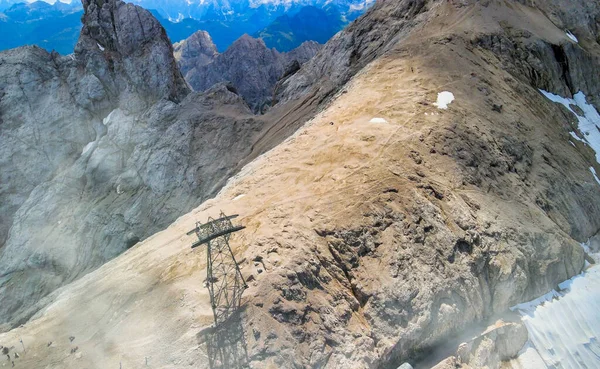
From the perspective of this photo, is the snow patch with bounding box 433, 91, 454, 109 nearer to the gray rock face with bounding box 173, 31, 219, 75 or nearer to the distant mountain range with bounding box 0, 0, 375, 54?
the gray rock face with bounding box 173, 31, 219, 75

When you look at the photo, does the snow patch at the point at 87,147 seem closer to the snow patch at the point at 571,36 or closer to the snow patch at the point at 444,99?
the snow patch at the point at 444,99

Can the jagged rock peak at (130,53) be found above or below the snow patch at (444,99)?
above

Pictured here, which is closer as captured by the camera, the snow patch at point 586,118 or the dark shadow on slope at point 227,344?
the dark shadow on slope at point 227,344

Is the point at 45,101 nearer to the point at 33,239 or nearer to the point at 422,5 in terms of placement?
the point at 33,239

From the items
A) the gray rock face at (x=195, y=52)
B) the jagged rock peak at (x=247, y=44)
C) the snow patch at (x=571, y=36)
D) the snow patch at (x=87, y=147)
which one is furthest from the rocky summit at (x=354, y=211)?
the gray rock face at (x=195, y=52)

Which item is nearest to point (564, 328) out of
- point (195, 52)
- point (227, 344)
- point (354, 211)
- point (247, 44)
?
point (354, 211)

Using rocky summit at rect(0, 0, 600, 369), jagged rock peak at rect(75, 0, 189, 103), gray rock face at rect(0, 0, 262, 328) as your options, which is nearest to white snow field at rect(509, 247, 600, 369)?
rocky summit at rect(0, 0, 600, 369)

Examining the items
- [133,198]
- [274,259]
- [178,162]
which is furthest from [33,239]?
[274,259]

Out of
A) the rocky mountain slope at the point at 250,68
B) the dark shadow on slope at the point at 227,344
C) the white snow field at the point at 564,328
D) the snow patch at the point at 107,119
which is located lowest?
the white snow field at the point at 564,328

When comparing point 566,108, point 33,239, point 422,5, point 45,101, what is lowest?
point 566,108
